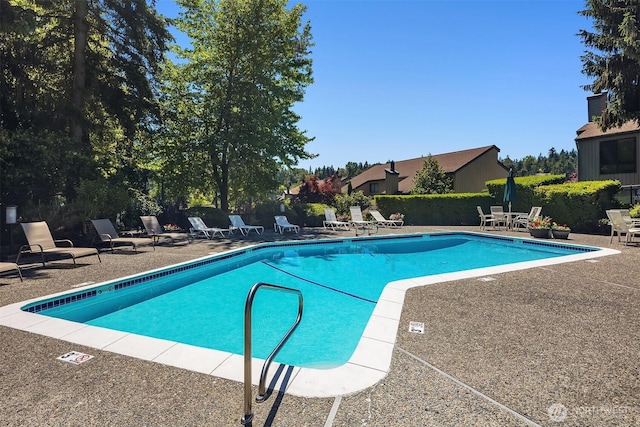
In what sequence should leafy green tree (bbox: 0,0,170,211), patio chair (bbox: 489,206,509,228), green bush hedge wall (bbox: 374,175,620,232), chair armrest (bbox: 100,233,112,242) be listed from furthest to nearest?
patio chair (bbox: 489,206,509,228) → green bush hedge wall (bbox: 374,175,620,232) → leafy green tree (bbox: 0,0,170,211) → chair armrest (bbox: 100,233,112,242)

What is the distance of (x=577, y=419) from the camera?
2311 millimetres

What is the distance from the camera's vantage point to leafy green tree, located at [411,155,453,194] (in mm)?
28625

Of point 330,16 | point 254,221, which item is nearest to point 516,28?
point 330,16

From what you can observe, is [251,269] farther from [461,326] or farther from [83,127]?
[83,127]

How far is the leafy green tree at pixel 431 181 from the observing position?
28.6 metres

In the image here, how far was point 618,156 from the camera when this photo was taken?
2097 centimetres

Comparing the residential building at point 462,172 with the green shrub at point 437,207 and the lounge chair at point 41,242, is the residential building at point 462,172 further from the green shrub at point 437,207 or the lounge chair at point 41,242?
the lounge chair at point 41,242

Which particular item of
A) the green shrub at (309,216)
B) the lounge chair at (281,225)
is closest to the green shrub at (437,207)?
the green shrub at (309,216)

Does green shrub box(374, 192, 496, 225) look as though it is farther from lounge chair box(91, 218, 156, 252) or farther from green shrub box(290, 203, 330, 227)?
lounge chair box(91, 218, 156, 252)

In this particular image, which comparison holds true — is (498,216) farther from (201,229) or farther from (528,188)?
(201,229)

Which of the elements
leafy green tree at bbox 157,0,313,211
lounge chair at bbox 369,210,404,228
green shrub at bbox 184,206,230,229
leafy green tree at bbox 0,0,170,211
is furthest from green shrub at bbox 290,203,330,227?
leafy green tree at bbox 0,0,170,211

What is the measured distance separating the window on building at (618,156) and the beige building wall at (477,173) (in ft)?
37.5

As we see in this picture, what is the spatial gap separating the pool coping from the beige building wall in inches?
1188

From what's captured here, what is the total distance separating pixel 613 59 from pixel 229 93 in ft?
65.1
